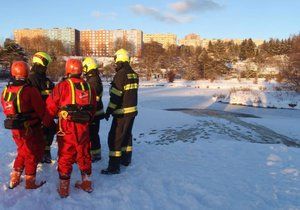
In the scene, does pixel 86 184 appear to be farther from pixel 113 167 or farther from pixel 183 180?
pixel 183 180

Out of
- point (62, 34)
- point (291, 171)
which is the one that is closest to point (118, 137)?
point (291, 171)

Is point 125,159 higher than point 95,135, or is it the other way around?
point 95,135

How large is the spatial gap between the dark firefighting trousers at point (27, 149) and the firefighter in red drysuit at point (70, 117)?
0.43m

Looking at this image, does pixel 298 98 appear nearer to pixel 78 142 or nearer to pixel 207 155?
pixel 207 155

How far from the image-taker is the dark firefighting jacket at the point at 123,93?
599cm

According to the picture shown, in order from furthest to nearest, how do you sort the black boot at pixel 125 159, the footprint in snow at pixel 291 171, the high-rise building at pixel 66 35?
the high-rise building at pixel 66 35
the black boot at pixel 125 159
the footprint in snow at pixel 291 171

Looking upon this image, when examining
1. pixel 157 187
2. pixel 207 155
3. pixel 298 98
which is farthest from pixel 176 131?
pixel 298 98

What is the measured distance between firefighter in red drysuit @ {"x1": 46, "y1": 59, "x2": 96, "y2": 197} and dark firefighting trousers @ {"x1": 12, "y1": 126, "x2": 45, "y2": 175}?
0.43m

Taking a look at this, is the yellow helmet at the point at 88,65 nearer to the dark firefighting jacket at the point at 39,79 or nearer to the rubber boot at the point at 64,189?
the dark firefighting jacket at the point at 39,79

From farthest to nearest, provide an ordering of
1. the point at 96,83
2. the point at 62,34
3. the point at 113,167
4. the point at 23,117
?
the point at 62,34
the point at 96,83
the point at 113,167
the point at 23,117

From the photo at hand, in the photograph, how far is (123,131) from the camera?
612 cm

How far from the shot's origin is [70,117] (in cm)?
475

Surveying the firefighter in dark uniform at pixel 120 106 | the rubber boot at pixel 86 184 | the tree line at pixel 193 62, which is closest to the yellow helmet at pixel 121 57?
the firefighter in dark uniform at pixel 120 106

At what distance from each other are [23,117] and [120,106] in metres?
1.71
